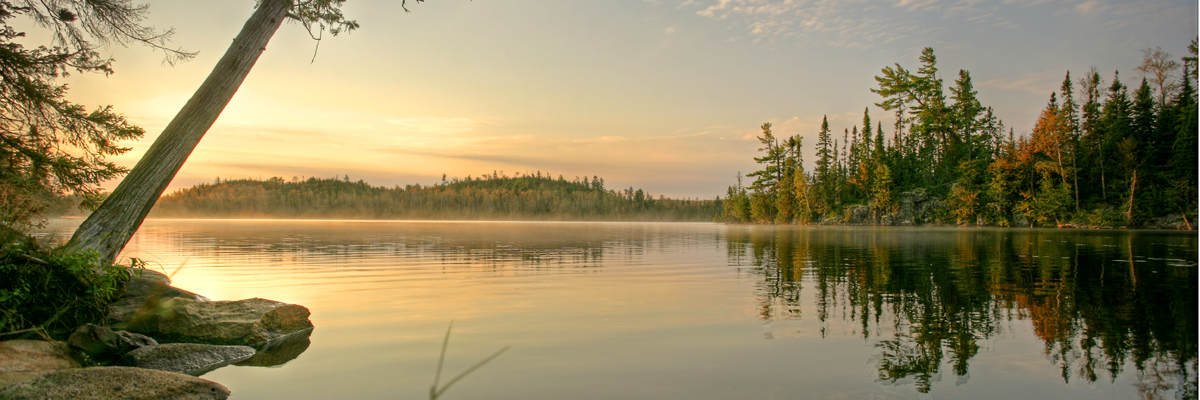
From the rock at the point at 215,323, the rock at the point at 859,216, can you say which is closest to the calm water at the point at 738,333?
the rock at the point at 215,323

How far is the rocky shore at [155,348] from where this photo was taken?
4.80 metres

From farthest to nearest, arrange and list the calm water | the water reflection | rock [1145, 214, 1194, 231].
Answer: rock [1145, 214, 1194, 231] < the water reflection < the calm water

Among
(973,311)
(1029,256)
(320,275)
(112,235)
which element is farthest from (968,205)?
(112,235)

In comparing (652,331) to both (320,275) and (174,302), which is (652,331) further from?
(320,275)

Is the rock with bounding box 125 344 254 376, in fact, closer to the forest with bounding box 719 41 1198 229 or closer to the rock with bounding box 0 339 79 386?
the rock with bounding box 0 339 79 386

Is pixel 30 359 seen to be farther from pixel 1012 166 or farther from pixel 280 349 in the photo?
pixel 1012 166

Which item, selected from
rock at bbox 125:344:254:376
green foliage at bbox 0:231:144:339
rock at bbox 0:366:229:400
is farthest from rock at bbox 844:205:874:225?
rock at bbox 0:366:229:400

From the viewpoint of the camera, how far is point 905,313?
Result: 8969mm

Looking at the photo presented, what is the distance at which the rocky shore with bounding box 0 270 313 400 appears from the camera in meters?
4.80

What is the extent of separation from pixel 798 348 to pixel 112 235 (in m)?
9.70

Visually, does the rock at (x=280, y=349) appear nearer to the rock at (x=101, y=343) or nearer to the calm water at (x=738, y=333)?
the calm water at (x=738, y=333)

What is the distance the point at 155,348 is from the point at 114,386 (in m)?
1.71

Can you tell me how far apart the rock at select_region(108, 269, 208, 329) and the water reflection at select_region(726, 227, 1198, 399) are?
8.85m

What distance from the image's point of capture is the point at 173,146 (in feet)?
28.1
